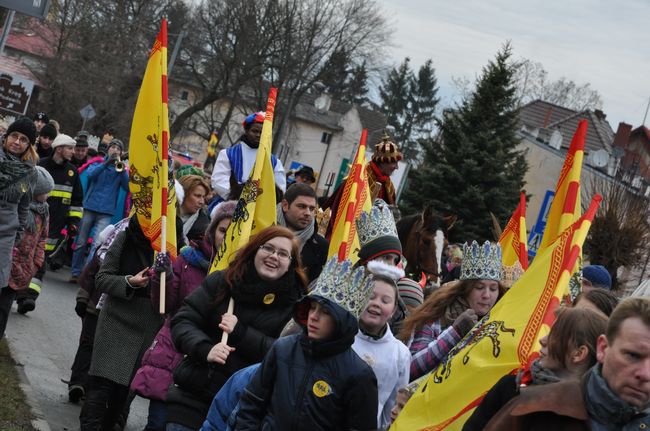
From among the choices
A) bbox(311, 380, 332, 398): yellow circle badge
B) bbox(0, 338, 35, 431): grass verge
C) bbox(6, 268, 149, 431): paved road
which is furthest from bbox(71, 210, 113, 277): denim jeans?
bbox(311, 380, 332, 398): yellow circle badge

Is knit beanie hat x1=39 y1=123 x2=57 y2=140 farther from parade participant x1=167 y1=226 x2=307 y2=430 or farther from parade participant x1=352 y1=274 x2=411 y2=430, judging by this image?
parade participant x1=352 y1=274 x2=411 y2=430

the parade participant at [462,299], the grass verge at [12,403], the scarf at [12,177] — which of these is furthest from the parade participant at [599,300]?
the scarf at [12,177]

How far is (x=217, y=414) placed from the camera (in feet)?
18.7

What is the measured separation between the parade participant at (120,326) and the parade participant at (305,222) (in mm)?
1120

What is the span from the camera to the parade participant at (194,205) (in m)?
9.73

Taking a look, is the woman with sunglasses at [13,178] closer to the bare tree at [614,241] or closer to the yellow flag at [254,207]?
the yellow flag at [254,207]

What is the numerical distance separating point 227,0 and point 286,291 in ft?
175

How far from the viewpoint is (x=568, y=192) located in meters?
5.70

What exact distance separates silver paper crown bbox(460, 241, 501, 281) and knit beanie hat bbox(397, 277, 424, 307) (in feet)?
2.68

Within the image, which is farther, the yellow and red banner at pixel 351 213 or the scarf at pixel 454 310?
the yellow and red banner at pixel 351 213

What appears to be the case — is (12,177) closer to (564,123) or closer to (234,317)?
(234,317)

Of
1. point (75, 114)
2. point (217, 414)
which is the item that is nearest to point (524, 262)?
point (217, 414)

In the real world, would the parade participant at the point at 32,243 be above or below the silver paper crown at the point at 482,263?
below

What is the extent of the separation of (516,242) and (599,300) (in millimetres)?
3546
